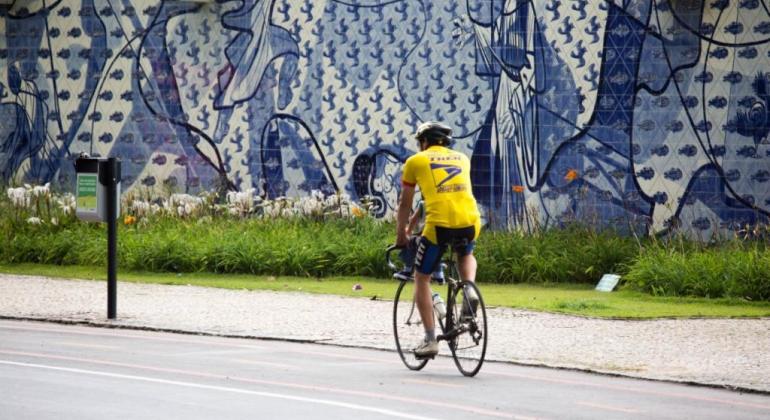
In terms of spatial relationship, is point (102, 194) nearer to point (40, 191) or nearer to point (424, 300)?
point (424, 300)

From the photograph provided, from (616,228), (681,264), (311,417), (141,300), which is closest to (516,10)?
(616,228)

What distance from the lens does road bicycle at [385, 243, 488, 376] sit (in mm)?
11336

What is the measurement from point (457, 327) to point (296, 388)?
1.36 metres

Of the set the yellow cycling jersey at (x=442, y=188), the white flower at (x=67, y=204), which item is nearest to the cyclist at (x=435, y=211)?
the yellow cycling jersey at (x=442, y=188)

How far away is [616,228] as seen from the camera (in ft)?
63.7

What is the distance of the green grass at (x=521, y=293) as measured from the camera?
1539 cm

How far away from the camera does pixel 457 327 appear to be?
37.5 ft

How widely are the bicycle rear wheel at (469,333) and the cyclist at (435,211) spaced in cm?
6

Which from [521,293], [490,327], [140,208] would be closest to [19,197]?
[140,208]

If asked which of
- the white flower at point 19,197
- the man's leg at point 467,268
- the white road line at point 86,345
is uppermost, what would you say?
the white flower at point 19,197

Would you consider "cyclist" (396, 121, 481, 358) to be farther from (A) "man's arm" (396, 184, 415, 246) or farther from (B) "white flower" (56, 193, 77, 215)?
(B) "white flower" (56, 193, 77, 215)

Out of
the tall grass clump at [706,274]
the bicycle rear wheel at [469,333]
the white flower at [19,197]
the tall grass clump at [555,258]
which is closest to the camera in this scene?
the bicycle rear wheel at [469,333]

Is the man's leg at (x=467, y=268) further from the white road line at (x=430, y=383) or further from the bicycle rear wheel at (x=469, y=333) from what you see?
the white road line at (x=430, y=383)

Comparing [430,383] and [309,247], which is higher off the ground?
[309,247]
